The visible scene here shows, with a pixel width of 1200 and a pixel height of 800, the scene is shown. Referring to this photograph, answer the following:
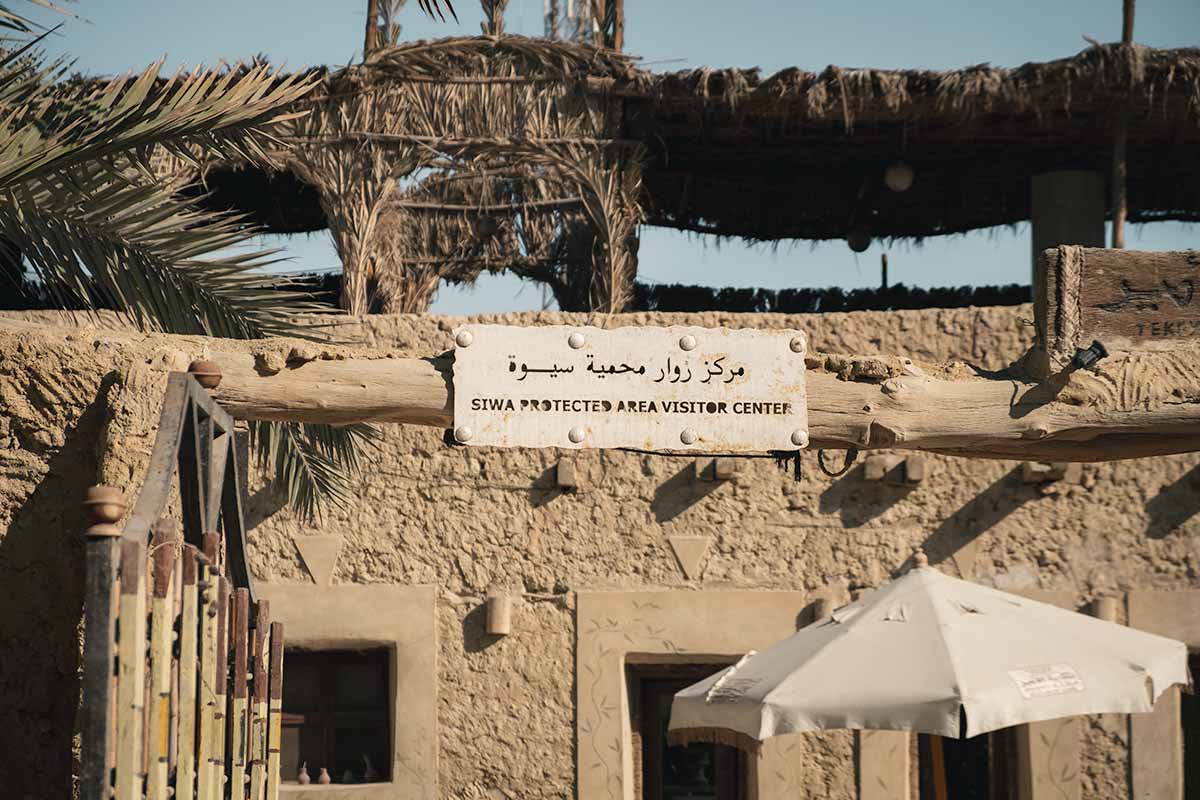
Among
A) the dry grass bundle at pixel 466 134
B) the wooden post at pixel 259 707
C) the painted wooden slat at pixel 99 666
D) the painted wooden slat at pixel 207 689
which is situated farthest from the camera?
the dry grass bundle at pixel 466 134

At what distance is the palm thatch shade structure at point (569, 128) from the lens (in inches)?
336

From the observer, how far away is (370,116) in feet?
29.0

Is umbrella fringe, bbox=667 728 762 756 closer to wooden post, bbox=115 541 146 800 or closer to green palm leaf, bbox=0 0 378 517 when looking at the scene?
green palm leaf, bbox=0 0 378 517

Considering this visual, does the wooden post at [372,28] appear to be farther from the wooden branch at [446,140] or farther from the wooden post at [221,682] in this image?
the wooden post at [221,682]

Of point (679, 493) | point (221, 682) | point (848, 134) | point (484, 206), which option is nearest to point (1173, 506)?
point (679, 493)

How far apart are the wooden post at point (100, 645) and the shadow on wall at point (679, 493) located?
165 inches

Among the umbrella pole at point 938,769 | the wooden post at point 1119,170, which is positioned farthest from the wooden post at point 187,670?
the wooden post at point 1119,170

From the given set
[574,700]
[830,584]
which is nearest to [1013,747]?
[830,584]

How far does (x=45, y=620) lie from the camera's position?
4.21 m

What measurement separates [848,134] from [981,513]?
2.99 meters

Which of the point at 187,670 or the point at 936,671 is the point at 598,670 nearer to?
the point at 936,671

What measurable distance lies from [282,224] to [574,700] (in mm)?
5496

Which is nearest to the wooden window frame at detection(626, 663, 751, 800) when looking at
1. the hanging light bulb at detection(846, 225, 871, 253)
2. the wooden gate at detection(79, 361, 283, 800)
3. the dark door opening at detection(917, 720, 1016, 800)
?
the dark door opening at detection(917, 720, 1016, 800)

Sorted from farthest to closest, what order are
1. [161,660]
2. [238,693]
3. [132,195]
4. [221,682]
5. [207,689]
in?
[132,195] < [238,693] < [221,682] < [207,689] < [161,660]
